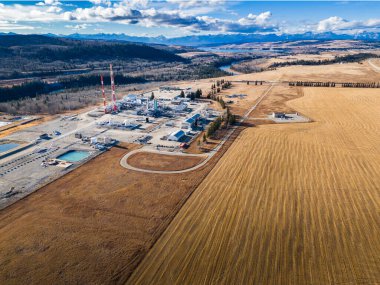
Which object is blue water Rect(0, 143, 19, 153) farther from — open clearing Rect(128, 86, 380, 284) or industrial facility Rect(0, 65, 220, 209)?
open clearing Rect(128, 86, 380, 284)

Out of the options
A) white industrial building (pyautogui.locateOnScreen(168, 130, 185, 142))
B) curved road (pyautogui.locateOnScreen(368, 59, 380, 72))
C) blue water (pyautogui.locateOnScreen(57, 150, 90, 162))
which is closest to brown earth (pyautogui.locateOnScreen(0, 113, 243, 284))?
blue water (pyautogui.locateOnScreen(57, 150, 90, 162))

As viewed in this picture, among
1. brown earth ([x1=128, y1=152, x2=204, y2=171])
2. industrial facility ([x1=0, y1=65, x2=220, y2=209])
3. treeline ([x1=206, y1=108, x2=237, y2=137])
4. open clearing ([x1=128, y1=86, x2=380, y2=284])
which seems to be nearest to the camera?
open clearing ([x1=128, y1=86, x2=380, y2=284])

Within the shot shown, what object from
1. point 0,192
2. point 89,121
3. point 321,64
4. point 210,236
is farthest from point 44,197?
point 321,64

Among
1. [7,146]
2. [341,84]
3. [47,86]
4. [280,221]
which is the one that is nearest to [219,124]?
[280,221]

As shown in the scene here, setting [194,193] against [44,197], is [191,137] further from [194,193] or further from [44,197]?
[44,197]

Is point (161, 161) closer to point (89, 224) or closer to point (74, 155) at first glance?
point (74, 155)

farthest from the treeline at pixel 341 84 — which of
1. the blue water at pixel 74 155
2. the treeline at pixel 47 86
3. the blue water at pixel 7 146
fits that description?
the blue water at pixel 7 146
